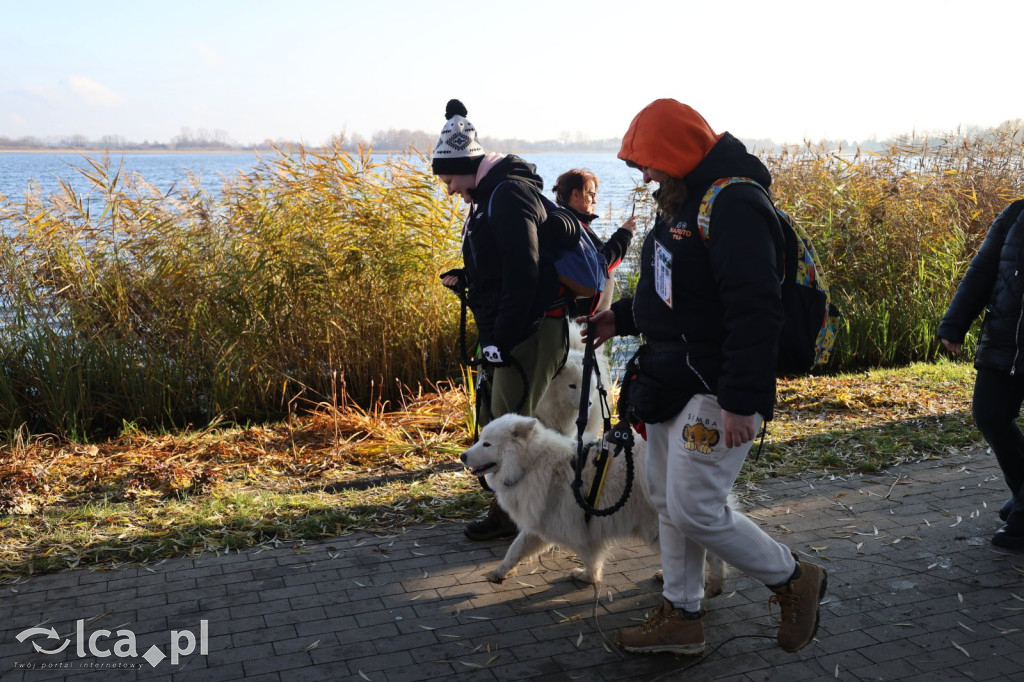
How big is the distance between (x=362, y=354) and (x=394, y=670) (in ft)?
15.0

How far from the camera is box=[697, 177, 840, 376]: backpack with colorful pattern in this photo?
288 cm

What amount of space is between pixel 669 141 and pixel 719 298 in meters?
0.58

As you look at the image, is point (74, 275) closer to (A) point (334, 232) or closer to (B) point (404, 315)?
(A) point (334, 232)

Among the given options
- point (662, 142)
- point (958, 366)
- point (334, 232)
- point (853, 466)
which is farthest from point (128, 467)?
point (958, 366)

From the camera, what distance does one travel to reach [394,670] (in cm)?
323

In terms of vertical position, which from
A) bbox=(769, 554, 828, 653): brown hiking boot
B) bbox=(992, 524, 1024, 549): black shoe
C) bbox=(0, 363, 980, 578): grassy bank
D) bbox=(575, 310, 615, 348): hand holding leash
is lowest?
bbox=(0, 363, 980, 578): grassy bank

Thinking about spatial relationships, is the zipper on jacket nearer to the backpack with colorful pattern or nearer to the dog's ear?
the backpack with colorful pattern

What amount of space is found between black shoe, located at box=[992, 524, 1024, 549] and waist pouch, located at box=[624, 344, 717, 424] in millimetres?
2384

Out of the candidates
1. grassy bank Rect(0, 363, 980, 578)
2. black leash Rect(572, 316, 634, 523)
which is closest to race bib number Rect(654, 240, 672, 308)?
black leash Rect(572, 316, 634, 523)

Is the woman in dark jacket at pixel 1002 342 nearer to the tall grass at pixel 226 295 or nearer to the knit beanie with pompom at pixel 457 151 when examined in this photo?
the knit beanie with pompom at pixel 457 151

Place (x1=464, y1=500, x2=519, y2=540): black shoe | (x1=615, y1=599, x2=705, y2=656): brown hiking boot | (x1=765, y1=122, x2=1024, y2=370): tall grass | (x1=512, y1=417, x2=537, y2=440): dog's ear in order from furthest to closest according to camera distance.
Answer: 1. (x1=765, y1=122, x2=1024, y2=370): tall grass
2. (x1=464, y1=500, x2=519, y2=540): black shoe
3. (x1=512, y1=417, x2=537, y2=440): dog's ear
4. (x1=615, y1=599, x2=705, y2=656): brown hiking boot

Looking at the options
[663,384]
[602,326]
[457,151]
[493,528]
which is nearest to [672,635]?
[663,384]

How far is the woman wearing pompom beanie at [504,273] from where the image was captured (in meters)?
4.07

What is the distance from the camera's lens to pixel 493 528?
458cm
